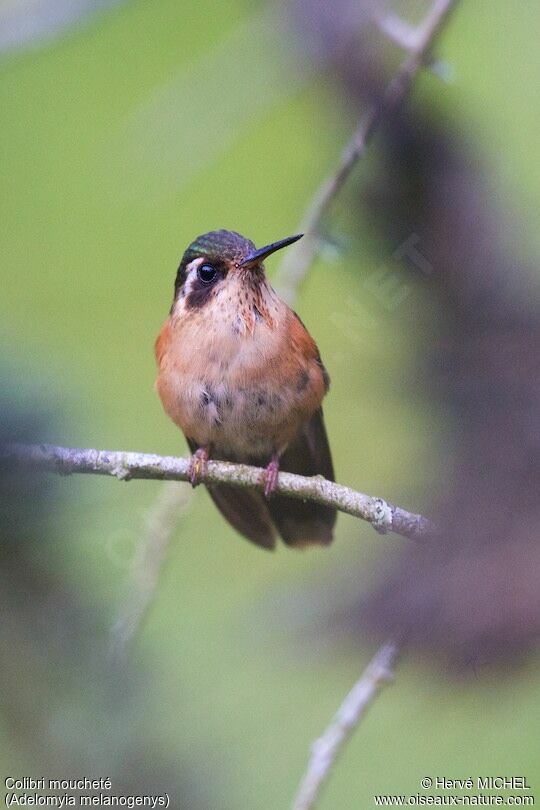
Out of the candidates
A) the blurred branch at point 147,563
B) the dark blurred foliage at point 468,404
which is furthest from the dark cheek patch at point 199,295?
the dark blurred foliage at point 468,404

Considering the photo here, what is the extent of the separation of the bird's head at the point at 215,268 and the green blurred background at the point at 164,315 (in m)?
0.09

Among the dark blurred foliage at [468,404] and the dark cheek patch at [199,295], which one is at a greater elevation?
the dark blurred foliage at [468,404]

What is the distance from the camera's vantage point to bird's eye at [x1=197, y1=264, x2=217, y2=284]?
1163mm

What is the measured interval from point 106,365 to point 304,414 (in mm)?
450

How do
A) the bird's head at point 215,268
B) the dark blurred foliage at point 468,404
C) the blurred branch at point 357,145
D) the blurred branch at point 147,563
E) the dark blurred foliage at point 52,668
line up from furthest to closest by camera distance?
1. the bird's head at point 215,268
2. the blurred branch at point 147,563
3. the blurred branch at point 357,145
4. the dark blurred foliage at point 52,668
5. the dark blurred foliage at point 468,404

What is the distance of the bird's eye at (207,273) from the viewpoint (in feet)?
3.82

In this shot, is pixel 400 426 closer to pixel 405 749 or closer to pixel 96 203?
pixel 405 749

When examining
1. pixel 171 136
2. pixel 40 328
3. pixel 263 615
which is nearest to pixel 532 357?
pixel 263 615

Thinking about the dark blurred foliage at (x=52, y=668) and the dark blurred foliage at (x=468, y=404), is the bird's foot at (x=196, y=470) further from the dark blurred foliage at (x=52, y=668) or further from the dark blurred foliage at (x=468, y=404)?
the dark blurred foliage at (x=468, y=404)

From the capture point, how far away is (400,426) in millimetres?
384

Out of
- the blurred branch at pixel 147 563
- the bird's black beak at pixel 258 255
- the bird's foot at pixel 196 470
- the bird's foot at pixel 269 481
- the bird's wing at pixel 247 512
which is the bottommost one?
the bird's wing at pixel 247 512

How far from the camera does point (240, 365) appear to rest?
1137 millimetres

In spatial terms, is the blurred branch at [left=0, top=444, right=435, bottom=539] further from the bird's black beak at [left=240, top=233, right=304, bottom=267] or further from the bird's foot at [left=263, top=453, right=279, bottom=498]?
the bird's black beak at [left=240, top=233, right=304, bottom=267]

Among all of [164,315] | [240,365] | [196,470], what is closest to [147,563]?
[196,470]
